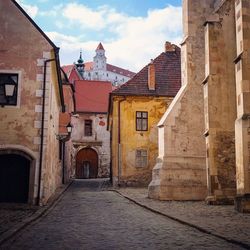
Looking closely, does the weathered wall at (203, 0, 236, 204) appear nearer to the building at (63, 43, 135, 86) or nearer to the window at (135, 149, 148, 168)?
the window at (135, 149, 148, 168)

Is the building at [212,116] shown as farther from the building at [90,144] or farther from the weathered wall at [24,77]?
the building at [90,144]

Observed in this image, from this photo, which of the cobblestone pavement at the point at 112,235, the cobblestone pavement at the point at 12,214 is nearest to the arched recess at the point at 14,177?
the cobblestone pavement at the point at 12,214

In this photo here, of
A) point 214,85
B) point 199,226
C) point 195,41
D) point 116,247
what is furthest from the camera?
point 195,41

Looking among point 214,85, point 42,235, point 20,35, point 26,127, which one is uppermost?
point 20,35

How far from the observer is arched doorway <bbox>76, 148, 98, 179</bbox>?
47969mm

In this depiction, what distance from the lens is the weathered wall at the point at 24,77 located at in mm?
14711

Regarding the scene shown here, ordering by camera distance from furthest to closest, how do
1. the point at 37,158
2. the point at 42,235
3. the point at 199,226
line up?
the point at 37,158 → the point at 199,226 → the point at 42,235

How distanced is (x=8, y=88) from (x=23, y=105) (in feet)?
2.81

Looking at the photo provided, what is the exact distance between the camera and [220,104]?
15836 mm

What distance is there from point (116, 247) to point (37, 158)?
8677mm

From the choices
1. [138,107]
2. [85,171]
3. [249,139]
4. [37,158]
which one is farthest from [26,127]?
[85,171]

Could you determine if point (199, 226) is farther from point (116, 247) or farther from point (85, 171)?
point (85, 171)

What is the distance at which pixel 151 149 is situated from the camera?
98.0 feet

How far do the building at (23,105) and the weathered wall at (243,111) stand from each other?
6970mm
